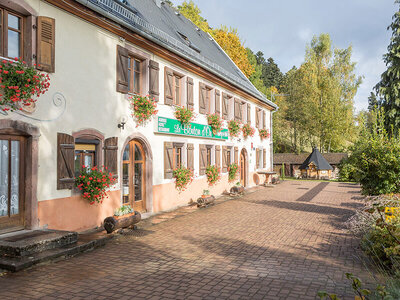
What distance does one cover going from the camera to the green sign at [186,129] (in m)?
12.6

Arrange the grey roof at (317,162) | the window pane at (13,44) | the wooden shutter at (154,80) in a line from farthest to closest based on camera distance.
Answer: the grey roof at (317,162), the wooden shutter at (154,80), the window pane at (13,44)

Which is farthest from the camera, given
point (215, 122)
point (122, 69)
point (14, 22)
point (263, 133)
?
point (263, 133)

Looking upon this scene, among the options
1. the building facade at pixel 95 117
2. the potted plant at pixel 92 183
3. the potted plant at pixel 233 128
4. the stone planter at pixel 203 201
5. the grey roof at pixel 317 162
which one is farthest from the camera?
the grey roof at pixel 317 162

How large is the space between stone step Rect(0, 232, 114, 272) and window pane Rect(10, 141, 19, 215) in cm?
141

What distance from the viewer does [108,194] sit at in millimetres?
9805

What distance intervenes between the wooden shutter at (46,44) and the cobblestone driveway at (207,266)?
14.0ft

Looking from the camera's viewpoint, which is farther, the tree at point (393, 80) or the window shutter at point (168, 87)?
the tree at point (393, 80)

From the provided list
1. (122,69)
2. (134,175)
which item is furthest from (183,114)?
(122,69)

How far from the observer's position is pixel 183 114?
13.6 m

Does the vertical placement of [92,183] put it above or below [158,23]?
below

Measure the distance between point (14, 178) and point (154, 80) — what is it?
599 cm

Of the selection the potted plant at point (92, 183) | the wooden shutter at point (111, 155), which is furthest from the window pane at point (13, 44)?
the wooden shutter at point (111, 155)

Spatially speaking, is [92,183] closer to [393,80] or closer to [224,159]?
[224,159]

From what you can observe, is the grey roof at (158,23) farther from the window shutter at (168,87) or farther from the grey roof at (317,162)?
the grey roof at (317,162)
